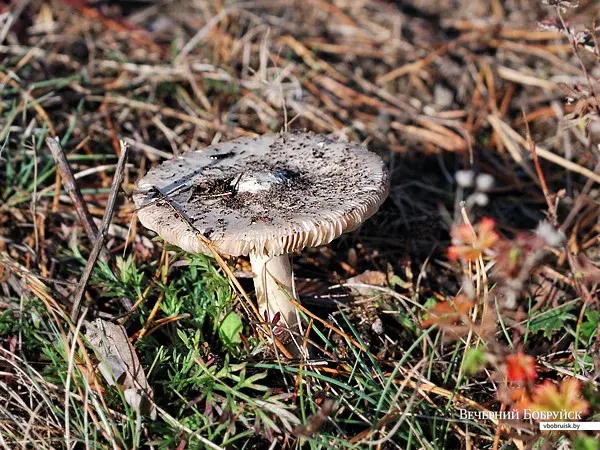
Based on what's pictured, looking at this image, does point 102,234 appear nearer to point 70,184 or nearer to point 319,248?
point 70,184

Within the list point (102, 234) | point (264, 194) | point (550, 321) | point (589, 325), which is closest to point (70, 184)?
point (102, 234)

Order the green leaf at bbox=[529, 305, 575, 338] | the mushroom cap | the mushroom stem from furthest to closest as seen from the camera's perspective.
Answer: the green leaf at bbox=[529, 305, 575, 338], the mushroom stem, the mushroom cap

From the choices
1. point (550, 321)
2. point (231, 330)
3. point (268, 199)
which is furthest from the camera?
point (550, 321)

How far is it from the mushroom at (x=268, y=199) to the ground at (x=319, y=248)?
17 cm

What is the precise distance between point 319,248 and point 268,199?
89cm

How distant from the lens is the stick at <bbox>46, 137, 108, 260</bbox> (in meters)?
2.54

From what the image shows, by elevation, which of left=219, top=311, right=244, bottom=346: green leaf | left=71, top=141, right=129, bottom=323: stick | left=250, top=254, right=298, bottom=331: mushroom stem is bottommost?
left=219, top=311, right=244, bottom=346: green leaf

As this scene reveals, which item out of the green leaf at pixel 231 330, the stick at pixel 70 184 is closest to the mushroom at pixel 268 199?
the green leaf at pixel 231 330

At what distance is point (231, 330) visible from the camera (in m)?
2.57

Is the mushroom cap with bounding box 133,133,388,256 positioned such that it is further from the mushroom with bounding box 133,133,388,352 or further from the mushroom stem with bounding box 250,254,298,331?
the mushroom stem with bounding box 250,254,298,331

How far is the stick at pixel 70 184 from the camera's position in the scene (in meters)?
2.54

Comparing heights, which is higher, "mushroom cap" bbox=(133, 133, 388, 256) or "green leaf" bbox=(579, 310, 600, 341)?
"mushroom cap" bbox=(133, 133, 388, 256)

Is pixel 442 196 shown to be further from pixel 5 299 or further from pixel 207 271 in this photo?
pixel 5 299

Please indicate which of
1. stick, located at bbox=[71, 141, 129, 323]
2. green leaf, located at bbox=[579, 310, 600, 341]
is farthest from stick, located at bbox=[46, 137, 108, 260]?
green leaf, located at bbox=[579, 310, 600, 341]
